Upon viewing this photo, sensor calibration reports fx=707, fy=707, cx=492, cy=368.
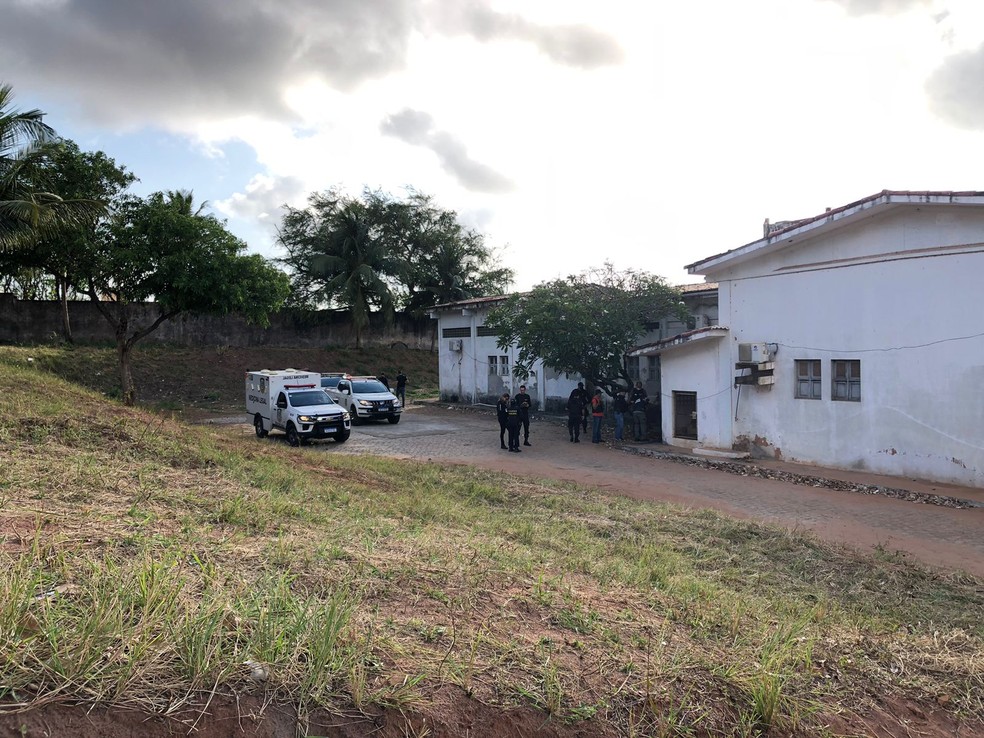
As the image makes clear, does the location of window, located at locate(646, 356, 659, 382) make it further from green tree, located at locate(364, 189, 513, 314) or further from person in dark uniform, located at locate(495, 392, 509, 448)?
green tree, located at locate(364, 189, 513, 314)

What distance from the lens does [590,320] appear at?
67.1ft

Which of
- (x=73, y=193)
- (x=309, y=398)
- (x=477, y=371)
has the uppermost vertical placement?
(x=73, y=193)

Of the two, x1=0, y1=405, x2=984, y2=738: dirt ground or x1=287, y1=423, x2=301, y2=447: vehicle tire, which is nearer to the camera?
x1=0, y1=405, x2=984, y2=738: dirt ground

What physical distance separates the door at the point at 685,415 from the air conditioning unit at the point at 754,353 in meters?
2.24

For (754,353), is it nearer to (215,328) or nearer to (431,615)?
(431,615)

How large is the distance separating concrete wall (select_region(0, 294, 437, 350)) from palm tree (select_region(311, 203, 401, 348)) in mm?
1776

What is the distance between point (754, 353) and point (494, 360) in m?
14.5

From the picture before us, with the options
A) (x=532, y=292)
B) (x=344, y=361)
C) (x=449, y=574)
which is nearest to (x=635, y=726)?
(x=449, y=574)

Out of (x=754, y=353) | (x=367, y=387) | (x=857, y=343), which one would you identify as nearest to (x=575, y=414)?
(x=754, y=353)

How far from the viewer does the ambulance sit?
19016 millimetres

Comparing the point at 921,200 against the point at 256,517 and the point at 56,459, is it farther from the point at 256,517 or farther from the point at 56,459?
the point at 56,459

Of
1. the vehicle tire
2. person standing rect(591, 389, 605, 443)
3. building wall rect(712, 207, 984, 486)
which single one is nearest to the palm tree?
the vehicle tire

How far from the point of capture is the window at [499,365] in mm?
29000

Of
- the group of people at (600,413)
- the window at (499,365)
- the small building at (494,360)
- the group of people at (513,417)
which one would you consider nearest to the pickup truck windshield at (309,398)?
the group of people at (513,417)
